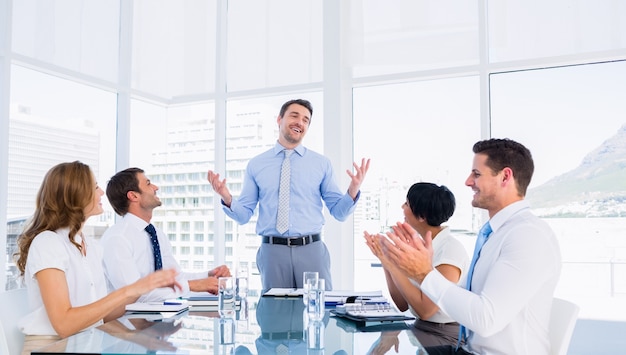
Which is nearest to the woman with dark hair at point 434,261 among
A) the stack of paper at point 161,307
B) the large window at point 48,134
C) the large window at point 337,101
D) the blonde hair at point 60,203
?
the stack of paper at point 161,307

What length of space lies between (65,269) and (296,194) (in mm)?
1993

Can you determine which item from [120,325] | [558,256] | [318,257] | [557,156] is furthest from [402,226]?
[557,156]

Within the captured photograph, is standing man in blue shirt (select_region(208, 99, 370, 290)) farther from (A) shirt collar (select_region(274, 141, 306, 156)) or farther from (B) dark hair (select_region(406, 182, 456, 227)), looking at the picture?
(B) dark hair (select_region(406, 182, 456, 227))

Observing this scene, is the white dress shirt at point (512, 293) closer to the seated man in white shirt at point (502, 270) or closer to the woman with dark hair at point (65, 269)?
the seated man in white shirt at point (502, 270)

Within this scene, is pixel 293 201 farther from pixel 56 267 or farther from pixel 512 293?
pixel 512 293

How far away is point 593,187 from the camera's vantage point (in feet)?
14.4

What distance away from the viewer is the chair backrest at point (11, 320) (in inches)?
80.0

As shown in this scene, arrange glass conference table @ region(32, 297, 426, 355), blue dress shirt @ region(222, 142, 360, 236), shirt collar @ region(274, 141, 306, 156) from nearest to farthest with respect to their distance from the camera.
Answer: glass conference table @ region(32, 297, 426, 355)
blue dress shirt @ region(222, 142, 360, 236)
shirt collar @ region(274, 141, 306, 156)

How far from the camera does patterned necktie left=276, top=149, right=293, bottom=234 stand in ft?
12.5

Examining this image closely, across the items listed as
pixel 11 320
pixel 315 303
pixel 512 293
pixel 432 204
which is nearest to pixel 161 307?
pixel 11 320

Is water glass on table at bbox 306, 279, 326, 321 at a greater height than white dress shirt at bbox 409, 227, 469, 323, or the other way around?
white dress shirt at bbox 409, 227, 469, 323

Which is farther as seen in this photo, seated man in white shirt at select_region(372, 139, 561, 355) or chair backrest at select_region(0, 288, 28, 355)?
chair backrest at select_region(0, 288, 28, 355)

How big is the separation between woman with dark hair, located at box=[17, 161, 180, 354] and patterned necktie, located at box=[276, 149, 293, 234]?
1.55 m

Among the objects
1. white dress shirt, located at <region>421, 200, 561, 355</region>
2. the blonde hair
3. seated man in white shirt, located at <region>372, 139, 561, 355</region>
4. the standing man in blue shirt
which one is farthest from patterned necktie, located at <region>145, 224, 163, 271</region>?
white dress shirt, located at <region>421, 200, 561, 355</region>
